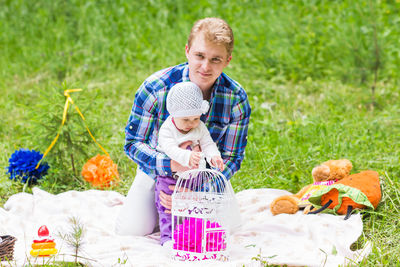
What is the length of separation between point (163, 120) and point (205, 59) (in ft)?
1.71

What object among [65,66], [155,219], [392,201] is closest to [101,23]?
[65,66]

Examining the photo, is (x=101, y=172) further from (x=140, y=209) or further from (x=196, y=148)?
(x=196, y=148)

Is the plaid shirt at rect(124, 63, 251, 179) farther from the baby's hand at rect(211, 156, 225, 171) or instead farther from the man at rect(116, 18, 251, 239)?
the baby's hand at rect(211, 156, 225, 171)

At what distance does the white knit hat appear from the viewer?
294cm

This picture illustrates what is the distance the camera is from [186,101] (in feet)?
9.64

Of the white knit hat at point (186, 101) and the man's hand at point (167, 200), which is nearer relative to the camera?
the white knit hat at point (186, 101)

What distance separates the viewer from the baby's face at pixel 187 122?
3.01 metres

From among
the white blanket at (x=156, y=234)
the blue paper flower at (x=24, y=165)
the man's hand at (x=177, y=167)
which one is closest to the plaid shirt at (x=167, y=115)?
the man's hand at (x=177, y=167)

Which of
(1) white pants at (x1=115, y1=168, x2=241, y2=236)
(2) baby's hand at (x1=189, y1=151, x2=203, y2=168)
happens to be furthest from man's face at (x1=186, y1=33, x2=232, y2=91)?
(1) white pants at (x1=115, y1=168, x2=241, y2=236)

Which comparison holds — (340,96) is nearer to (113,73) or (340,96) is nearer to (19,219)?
(113,73)

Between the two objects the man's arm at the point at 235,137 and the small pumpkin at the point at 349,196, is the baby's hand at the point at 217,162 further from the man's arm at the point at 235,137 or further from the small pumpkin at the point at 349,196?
the small pumpkin at the point at 349,196

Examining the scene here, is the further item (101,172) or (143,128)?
(101,172)

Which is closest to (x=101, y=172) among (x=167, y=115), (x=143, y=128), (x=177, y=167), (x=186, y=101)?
(x=143, y=128)

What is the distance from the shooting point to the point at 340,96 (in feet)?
19.5
